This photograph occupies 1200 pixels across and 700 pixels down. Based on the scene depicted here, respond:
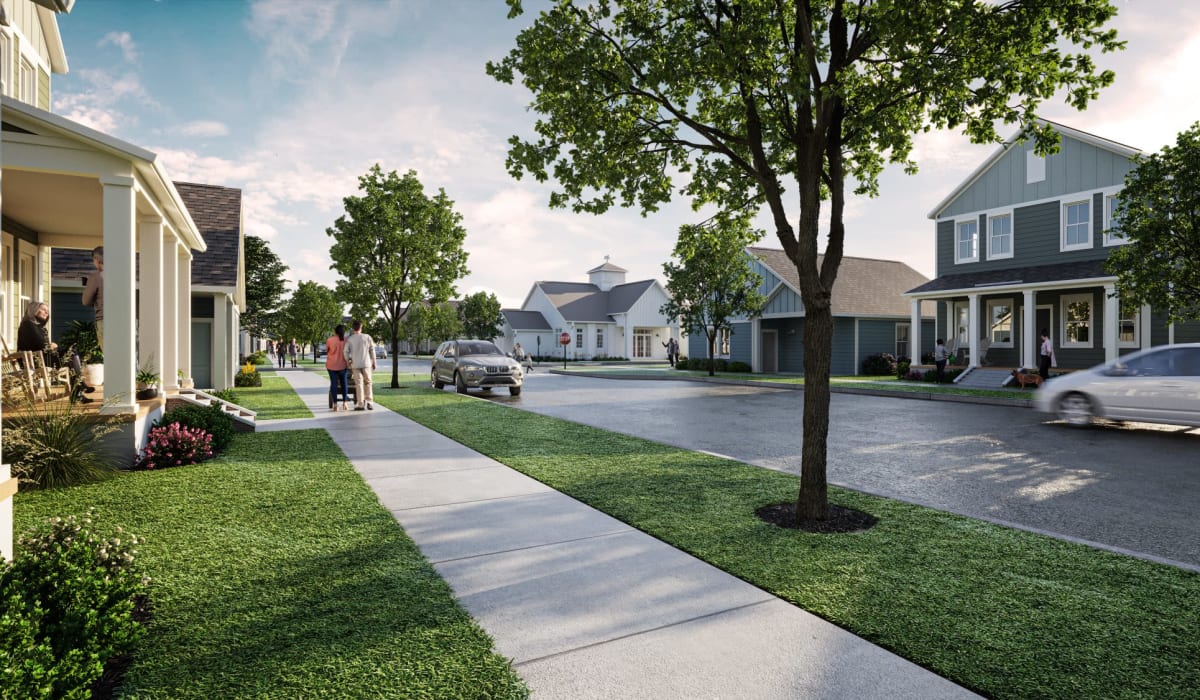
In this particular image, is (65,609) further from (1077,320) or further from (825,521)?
(1077,320)

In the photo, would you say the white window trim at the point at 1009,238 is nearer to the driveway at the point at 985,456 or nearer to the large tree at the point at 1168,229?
the large tree at the point at 1168,229

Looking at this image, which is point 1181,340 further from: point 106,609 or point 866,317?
point 106,609

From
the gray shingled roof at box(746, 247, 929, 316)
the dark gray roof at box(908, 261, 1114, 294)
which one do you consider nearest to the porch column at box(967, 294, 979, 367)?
the dark gray roof at box(908, 261, 1114, 294)

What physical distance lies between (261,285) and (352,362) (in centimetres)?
4662

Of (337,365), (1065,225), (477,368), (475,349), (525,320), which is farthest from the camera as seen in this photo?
(525,320)

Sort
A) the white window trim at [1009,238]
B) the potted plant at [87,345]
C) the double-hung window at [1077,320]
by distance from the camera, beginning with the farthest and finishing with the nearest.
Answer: the white window trim at [1009,238] < the double-hung window at [1077,320] < the potted plant at [87,345]

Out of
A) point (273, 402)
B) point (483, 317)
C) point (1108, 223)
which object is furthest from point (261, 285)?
point (1108, 223)

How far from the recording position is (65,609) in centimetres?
298

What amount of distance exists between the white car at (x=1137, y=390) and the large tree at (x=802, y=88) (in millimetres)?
8257

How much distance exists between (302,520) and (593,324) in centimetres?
4940

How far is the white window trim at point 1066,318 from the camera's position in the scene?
2170 cm

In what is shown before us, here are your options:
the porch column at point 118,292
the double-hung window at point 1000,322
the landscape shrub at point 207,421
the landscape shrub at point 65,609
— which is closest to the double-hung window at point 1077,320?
the double-hung window at point 1000,322

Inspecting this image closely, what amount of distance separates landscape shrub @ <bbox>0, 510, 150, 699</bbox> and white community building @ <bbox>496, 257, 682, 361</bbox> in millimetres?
49864

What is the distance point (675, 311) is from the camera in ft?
97.6
